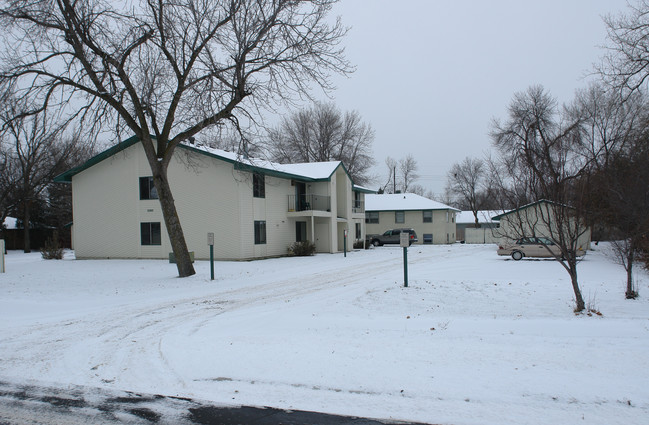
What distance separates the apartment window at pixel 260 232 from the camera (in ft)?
94.0

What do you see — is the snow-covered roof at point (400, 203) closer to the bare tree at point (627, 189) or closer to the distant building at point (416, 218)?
the distant building at point (416, 218)

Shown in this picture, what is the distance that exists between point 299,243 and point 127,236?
1047 centimetres

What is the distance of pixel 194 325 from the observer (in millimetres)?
9617

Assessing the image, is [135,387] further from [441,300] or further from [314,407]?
[441,300]

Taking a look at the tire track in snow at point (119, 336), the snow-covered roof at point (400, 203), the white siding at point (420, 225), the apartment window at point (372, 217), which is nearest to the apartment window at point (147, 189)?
the tire track in snow at point (119, 336)

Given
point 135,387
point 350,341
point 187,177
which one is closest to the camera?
point 135,387

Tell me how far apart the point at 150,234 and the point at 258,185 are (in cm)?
710

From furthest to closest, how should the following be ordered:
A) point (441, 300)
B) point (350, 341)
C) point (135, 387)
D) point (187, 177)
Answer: point (187, 177) < point (441, 300) < point (350, 341) < point (135, 387)

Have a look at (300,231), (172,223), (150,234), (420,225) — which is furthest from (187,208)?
(420,225)

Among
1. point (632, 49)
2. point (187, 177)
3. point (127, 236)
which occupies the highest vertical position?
point (632, 49)

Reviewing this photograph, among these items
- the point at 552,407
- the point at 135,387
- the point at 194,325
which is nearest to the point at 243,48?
the point at 194,325

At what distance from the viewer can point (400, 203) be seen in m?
53.4

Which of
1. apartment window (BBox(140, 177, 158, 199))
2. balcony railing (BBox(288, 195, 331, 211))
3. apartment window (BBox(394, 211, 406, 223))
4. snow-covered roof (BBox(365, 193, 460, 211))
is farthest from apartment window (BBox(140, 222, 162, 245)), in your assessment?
apartment window (BBox(394, 211, 406, 223))

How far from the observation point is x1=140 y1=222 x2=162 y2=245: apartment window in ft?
96.0
